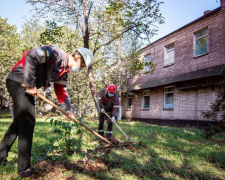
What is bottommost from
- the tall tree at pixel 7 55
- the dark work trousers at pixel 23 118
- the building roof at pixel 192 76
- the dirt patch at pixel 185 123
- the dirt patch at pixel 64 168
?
the dirt patch at pixel 185 123

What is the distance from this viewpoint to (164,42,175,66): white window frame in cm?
1367

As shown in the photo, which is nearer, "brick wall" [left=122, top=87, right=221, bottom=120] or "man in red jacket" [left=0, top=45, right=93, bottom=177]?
"man in red jacket" [left=0, top=45, right=93, bottom=177]

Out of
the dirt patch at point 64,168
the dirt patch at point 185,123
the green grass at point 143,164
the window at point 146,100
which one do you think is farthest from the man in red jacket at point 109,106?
the window at point 146,100

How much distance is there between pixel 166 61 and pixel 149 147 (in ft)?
35.3

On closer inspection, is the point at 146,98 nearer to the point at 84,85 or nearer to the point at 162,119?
the point at 162,119

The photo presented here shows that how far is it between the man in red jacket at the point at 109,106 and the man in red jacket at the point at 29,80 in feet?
11.2

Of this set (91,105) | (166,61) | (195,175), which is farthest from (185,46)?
(91,105)

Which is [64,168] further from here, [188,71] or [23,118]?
[188,71]

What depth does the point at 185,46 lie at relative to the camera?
1236 centimetres

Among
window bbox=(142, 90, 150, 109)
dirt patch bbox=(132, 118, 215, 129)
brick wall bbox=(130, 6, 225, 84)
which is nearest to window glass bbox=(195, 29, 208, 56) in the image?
brick wall bbox=(130, 6, 225, 84)

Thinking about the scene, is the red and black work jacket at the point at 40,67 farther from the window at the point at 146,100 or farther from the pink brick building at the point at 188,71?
the window at the point at 146,100

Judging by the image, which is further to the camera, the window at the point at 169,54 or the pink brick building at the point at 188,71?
the window at the point at 169,54

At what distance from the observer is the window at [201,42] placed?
11.2m

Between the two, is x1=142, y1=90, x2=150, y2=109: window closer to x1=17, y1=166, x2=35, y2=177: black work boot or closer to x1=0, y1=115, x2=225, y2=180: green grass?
x1=0, y1=115, x2=225, y2=180: green grass
